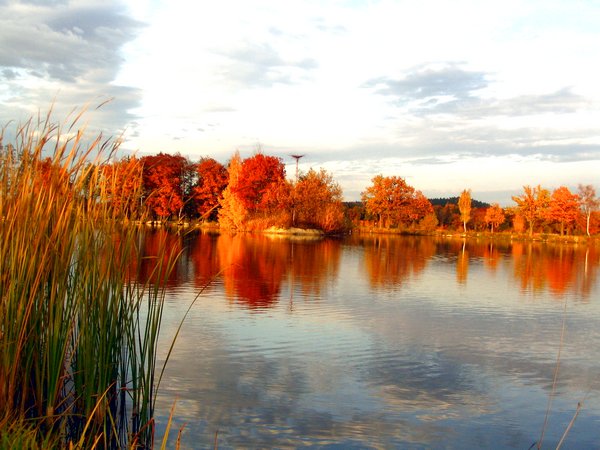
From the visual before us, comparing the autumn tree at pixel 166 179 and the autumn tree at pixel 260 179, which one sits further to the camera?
the autumn tree at pixel 166 179

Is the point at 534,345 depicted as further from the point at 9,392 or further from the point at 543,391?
the point at 9,392

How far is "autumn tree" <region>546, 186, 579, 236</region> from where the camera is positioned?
52969mm

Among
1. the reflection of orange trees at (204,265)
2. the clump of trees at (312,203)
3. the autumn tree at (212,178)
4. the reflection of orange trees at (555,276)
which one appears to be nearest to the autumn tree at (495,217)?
the clump of trees at (312,203)

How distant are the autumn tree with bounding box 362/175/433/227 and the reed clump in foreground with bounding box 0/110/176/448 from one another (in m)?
52.1

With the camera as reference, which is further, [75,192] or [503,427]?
[503,427]

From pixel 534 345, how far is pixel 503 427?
10.5ft

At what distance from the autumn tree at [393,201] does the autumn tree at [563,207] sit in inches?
474

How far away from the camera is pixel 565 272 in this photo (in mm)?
17812

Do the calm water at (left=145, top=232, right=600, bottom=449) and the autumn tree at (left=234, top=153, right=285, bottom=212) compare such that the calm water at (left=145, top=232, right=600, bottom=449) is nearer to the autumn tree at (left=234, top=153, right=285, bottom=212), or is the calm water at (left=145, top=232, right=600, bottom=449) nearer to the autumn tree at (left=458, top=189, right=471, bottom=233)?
the autumn tree at (left=234, top=153, right=285, bottom=212)

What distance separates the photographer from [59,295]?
3482 millimetres

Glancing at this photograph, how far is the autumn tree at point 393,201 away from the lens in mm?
55719

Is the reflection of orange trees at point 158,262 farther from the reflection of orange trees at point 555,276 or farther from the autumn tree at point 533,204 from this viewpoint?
the autumn tree at point 533,204

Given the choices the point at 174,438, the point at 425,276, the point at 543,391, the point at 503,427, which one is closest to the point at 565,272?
the point at 425,276

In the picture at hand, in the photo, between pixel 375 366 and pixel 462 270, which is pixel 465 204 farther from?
pixel 375 366
